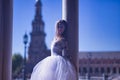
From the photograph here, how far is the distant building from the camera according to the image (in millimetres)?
8086

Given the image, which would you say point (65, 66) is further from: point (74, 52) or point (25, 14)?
point (25, 14)

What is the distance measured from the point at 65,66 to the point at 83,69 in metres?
4.83

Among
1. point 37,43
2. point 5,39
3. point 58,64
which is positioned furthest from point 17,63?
point 58,64

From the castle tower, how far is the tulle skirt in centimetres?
413

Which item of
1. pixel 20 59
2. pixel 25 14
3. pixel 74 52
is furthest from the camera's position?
pixel 20 59

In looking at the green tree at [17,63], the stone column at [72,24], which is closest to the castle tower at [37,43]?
the green tree at [17,63]

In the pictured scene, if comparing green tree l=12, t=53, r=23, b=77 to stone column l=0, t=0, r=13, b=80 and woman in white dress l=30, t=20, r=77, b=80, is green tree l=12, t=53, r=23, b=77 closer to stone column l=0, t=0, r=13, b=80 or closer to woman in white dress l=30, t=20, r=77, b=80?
stone column l=0, t=0, r=13, b=80

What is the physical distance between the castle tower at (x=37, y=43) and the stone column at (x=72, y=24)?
12.6 feet

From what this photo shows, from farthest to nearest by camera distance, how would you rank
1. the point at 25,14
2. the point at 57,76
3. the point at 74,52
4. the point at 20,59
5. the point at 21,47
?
the point at 20,59
the point at 21,47
the point at 25,14
the point at 74,52
the point at 57,76

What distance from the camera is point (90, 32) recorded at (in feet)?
26.0

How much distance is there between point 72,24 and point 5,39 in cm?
101

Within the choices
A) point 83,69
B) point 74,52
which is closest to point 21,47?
point 83,69

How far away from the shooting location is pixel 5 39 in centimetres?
394

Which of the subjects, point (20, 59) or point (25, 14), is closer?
point (25, 14)
